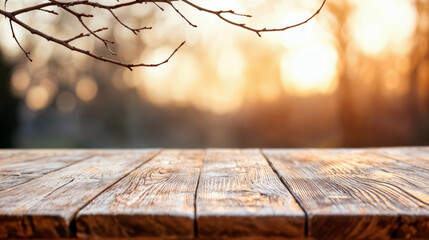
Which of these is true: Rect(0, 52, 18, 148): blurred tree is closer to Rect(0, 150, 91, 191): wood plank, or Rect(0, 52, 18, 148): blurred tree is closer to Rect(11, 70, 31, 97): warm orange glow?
Rect(11, 70, 31, 97): warm orange glow

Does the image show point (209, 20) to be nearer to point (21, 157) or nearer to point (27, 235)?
point (21, 157)

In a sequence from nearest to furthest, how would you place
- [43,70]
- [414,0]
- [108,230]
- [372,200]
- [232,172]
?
1. [108,230]
2. [372,200]
3. [232,172]
4. [414,0]
5. [43,70]

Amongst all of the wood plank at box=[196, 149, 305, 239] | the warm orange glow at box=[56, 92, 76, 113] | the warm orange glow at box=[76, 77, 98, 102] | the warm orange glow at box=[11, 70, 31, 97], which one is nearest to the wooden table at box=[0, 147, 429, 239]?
the wood plank at box=[196, 149, 305, 239]

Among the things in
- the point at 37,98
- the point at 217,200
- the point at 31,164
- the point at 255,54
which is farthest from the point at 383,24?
the point at 217,200

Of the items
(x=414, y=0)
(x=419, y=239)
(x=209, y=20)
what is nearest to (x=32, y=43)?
(x=209, y=20)

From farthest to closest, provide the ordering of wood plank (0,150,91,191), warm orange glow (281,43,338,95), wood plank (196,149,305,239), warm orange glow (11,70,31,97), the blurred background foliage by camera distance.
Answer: warm orange glow (11,70,31,97), warm orange glow (281,43,338,95), the blurred background foliage, wood plank (0,150,91,191), wood plank (196,149,305,239)

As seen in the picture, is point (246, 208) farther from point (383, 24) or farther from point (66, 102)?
point (66, 102)
